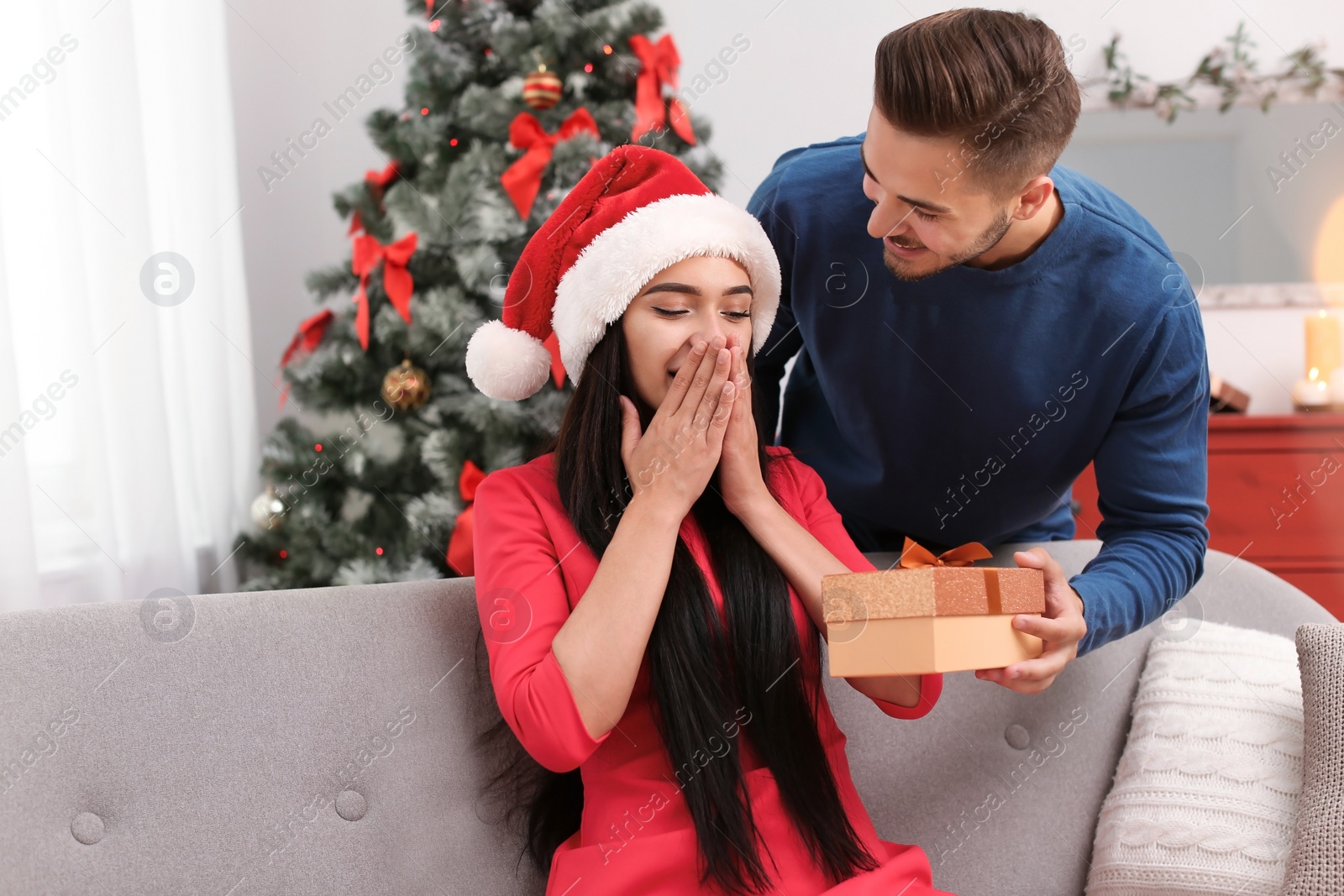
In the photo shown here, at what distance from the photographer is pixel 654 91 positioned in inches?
94.3

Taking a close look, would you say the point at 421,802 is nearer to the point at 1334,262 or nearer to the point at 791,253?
the point at 791,253

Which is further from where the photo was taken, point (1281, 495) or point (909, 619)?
point (1281, 495)

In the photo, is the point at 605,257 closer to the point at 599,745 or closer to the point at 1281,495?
the point at 599,745

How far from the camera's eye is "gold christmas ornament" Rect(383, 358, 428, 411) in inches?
96.3

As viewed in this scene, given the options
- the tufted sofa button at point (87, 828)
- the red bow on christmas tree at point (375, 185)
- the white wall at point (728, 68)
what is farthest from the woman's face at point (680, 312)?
the white wall at point (728, 68)

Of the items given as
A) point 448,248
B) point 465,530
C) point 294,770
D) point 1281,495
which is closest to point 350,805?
point 294,770

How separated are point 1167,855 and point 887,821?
14.9 inches

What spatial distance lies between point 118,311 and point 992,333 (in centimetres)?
188

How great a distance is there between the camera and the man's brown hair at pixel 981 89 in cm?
117

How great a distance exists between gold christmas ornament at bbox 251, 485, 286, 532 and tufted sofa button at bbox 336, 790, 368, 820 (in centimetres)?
157

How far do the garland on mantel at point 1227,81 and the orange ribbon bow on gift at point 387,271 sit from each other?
261 centimetres

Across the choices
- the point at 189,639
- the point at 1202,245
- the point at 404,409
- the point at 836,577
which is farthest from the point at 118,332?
the point at 1202,245

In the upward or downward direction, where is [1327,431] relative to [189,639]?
downward

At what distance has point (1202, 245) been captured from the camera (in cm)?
347
